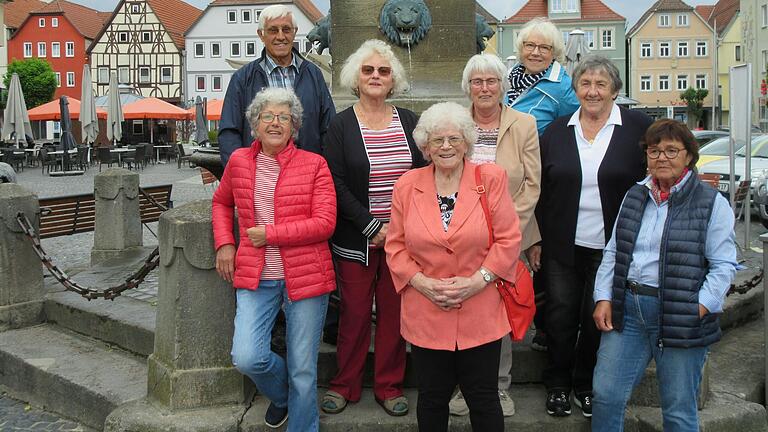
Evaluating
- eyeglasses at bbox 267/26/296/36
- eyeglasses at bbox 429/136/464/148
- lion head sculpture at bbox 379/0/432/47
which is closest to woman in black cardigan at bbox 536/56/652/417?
eyeglasses at bbox 429/136/464/148

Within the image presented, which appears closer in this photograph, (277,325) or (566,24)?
(277,325)

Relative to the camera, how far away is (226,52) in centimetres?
6244

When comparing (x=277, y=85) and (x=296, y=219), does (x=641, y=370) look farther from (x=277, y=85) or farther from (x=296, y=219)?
(x=277, y=85)

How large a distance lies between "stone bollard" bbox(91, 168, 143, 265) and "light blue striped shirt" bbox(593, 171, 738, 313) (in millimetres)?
5732

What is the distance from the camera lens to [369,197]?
3.92 m

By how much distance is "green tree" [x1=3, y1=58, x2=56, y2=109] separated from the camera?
5916 cm

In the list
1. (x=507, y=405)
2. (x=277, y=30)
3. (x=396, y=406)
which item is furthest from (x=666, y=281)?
(x=277, y=30)

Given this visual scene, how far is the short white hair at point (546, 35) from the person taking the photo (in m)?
4.26

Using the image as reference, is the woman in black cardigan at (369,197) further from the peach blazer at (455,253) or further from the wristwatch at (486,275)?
the wristwatch at (486,275)

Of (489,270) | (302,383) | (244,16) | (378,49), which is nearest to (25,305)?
(302,383)

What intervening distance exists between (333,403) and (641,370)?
1537 mm

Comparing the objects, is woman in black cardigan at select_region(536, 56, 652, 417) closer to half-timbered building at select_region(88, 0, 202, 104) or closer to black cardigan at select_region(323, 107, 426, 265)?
black cardigan at select_region(323, 107, 426, 265)

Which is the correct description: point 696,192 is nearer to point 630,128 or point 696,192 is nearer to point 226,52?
point 630,128

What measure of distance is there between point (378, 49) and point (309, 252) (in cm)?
105
